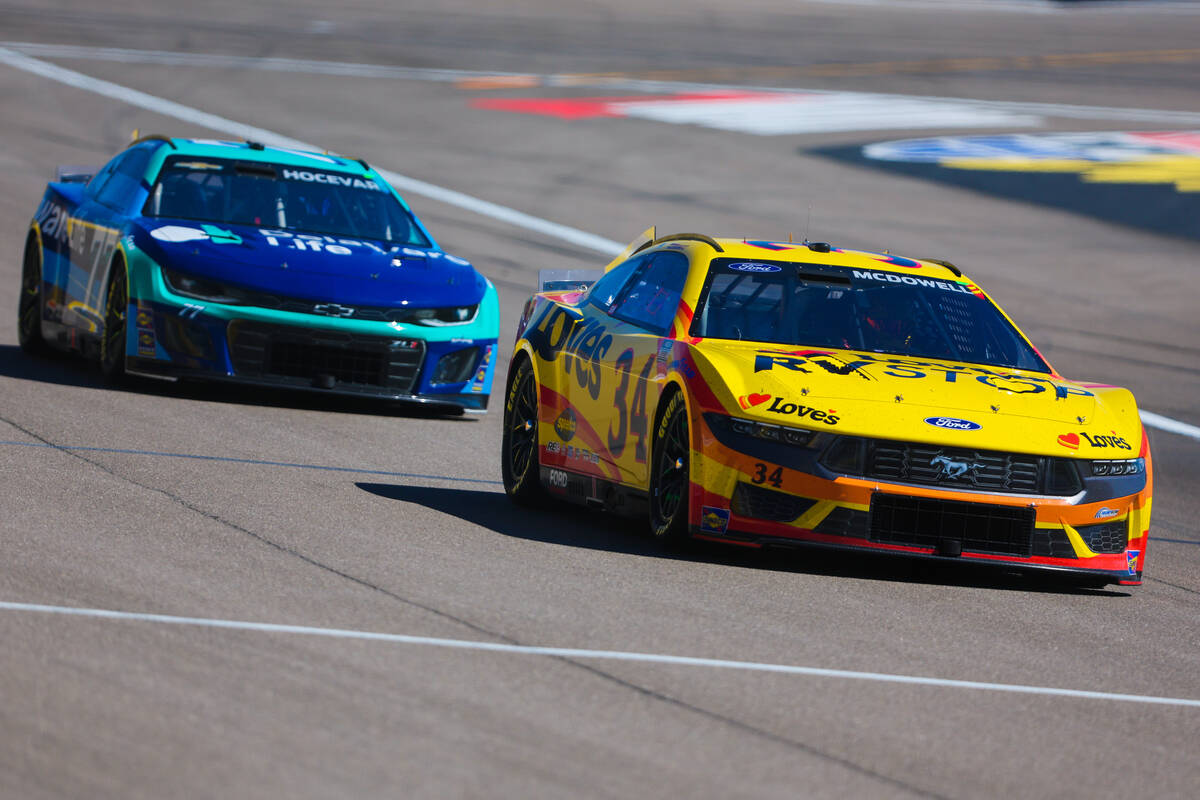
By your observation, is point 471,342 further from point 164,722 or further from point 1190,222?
point 1190,222

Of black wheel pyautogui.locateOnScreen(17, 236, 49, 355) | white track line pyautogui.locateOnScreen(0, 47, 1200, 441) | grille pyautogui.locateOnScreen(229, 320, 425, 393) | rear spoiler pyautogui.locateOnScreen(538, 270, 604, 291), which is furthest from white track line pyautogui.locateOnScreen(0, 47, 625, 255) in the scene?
rear spoiler pyautogui.locateOnScreen(538, 270, 604, 291)

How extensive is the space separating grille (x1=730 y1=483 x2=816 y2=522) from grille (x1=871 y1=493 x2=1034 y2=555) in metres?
0.30

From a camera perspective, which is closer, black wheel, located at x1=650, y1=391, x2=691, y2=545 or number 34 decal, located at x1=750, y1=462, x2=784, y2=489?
number 34 decal, located at x1=750, y1=462, x2=784, y2=489

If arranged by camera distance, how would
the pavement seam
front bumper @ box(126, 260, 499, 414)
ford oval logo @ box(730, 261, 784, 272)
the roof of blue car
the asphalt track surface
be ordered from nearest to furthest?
the asphalt track surface
the pavement seam
ford oval logo @ box(730, 261, 784, 272)
front bumper @ box(126, 260, 499, 414)
the roof of blue car

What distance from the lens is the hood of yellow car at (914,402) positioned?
306 inches

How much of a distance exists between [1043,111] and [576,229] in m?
15.6

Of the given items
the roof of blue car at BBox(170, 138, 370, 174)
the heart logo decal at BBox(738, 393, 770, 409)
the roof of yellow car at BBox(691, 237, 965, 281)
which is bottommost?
the heart logo decal at BBox(738, 393, 770, 409)

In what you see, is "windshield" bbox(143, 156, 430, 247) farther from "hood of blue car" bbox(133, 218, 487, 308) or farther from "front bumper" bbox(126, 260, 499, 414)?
"front bumper" bbox(126, 260, 499, 414)

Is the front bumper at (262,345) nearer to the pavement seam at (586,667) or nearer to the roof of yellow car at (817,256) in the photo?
the pavement seam at (586,667)

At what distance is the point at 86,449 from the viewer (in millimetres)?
9570

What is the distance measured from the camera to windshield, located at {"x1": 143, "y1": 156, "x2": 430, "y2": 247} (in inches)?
511

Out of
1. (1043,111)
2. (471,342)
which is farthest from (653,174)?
(471,342)

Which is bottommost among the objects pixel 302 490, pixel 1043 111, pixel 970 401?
pixel 302 490

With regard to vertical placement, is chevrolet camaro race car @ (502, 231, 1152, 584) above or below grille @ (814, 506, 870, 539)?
above
